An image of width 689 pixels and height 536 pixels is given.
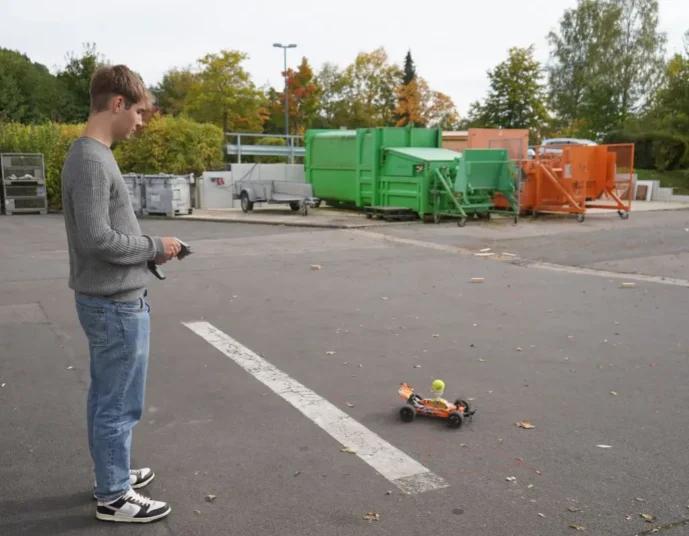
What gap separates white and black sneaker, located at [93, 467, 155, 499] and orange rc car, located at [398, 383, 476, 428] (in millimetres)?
1575

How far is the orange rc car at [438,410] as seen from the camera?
14.4ft

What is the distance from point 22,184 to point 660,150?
2613 cm

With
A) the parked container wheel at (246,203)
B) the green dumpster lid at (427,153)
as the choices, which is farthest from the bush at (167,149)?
the green dumpster lid at (427,153)

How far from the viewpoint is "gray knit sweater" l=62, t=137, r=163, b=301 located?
291 cm

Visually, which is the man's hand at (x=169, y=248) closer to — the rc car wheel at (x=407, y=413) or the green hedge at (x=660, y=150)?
the rc car wheel at (x=407, y=413)

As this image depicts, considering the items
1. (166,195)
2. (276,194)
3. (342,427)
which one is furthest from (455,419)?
(166,195)

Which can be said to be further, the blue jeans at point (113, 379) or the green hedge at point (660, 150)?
the green hedge at point (660, 150)

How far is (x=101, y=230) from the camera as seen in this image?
2924 mm

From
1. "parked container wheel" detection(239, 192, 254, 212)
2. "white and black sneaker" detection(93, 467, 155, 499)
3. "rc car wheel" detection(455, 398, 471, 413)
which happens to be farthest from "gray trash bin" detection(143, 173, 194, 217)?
"white and black sneaker" detection(93, 467, 155, 499)

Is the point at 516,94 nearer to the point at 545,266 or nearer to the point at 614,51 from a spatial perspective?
the point at 614,51

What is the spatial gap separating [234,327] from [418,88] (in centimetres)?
5079

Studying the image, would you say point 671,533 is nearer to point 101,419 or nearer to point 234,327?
point 101,419

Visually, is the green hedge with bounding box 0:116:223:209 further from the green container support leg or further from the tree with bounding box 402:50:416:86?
the tree with bounding box 402:50:416:86

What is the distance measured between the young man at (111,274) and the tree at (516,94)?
4446 cm
